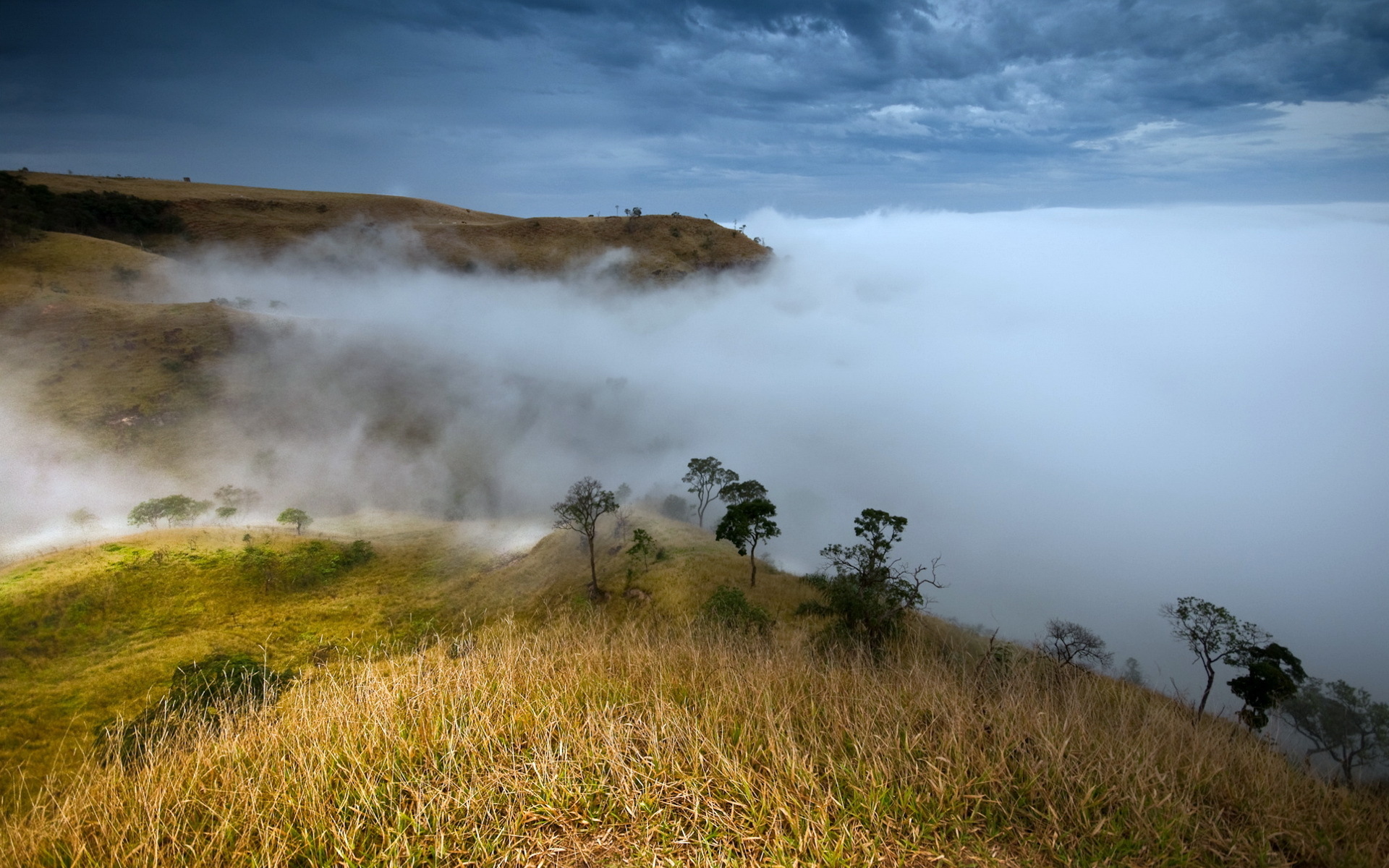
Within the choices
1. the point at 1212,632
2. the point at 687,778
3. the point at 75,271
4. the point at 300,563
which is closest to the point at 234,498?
the point at 300,563

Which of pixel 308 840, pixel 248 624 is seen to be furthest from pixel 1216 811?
pixel 248 624

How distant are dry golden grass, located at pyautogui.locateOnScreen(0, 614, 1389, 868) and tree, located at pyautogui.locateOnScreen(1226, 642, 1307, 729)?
34499 millimetres

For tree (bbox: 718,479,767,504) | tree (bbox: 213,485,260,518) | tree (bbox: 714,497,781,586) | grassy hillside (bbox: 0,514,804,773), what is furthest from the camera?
tree (bbox: 213,485,260,518)

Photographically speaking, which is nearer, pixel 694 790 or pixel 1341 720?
pixel 694 790

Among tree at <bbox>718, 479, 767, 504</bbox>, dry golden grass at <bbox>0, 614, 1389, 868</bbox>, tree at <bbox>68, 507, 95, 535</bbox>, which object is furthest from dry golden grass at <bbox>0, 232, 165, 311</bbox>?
dry golden grass at <bbox>0, 614, 1389, 868</bbox>

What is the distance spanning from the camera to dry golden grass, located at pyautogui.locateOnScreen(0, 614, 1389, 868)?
4.73 m

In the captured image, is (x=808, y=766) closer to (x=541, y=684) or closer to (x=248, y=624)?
(x=541, y=684)

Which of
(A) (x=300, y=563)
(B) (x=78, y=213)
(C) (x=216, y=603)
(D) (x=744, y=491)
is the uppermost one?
(B) (x=78, y=213)

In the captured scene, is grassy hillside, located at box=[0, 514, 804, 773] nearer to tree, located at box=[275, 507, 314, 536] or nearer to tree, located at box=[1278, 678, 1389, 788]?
tree, located at box=[275, 507, 314, 536]

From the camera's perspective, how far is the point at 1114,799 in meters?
5.16

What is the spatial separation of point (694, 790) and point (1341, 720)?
232 ft

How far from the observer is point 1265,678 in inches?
1191

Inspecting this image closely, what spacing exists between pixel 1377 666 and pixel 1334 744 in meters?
215

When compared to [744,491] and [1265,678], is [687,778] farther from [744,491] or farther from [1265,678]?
[744,491]
